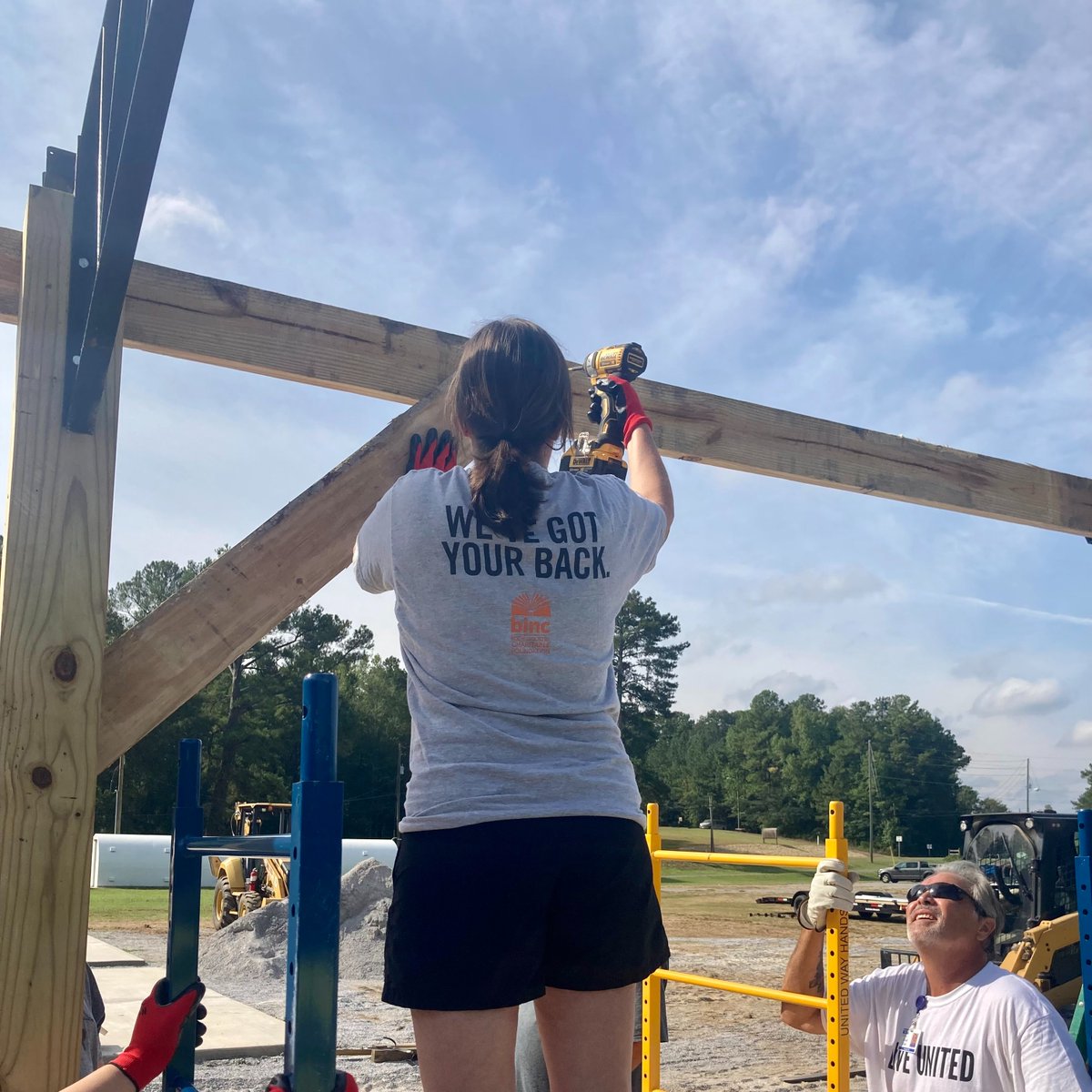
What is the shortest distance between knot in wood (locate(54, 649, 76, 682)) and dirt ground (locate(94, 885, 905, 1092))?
382cm

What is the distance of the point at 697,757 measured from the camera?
7538cm

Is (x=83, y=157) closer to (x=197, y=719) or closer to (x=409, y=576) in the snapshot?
(x=409, y=576)

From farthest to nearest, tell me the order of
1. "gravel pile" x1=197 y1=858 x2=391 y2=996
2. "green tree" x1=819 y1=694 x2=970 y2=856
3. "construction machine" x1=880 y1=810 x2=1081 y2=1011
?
1. "green tree" x1=819 y1=694 x2=970 y2=856
2. "gravel pile" x1=197 y1=858 x2=391 y2=996
3. "construction machine" x1=880 y1=810 x2=1081 y2=1011

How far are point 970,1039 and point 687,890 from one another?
27.3 m

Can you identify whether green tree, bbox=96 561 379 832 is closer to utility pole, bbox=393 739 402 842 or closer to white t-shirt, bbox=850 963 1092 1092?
utility pole, bbox=393 739 402 842

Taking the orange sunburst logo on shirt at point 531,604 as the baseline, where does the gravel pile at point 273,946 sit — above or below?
below

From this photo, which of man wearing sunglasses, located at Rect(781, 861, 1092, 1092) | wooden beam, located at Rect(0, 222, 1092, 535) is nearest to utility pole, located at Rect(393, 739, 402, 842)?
wooden beam, located at Rect(0, 222, 1092, 535)

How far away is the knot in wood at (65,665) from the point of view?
81.3 inches

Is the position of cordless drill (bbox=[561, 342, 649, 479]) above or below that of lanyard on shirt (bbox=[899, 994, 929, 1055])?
above

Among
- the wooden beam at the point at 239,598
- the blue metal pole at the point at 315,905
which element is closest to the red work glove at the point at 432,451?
the wooden beam at the point at 239,598

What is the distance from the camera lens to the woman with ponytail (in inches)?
49.0

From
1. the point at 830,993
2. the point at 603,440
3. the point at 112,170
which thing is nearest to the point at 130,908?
the point at 830,993

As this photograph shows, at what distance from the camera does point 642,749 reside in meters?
56.2

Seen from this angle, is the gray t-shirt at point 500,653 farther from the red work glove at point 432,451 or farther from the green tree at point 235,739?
the green tree at point 235,739
